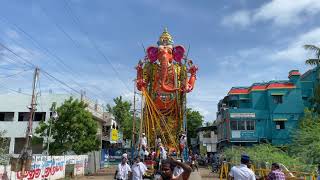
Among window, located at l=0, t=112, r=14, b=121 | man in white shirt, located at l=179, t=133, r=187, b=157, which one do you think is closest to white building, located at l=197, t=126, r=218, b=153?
window, located at l=0, t=112, r=14, b=121

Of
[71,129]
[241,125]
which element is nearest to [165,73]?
[71,129]

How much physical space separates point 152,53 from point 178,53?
158 centimetres

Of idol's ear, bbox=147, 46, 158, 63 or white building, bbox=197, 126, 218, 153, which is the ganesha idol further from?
white building, bbox=197, 126, 218, 153

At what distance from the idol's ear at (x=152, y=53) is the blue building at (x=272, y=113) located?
74.3ft

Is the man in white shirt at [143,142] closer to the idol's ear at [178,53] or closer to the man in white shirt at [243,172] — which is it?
the idol's ear at [178,53]

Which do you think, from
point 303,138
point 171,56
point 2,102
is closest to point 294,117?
point 303,138

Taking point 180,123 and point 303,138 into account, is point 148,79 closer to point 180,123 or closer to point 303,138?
point 180,123

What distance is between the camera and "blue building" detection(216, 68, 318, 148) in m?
43.1

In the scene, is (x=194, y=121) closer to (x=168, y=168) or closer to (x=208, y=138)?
(x=208, y=138)

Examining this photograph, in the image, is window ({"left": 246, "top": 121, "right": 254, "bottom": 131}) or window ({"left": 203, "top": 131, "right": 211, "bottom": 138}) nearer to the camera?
window ({"left": 246, "top": 121, "right": 254, "bottom": 131})

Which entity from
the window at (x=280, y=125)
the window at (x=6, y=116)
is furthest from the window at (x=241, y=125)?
the window at (x=6, y=116)

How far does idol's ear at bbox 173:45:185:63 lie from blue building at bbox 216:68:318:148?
22.0 metres

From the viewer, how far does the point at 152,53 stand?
2345cm

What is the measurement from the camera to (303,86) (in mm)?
45031
